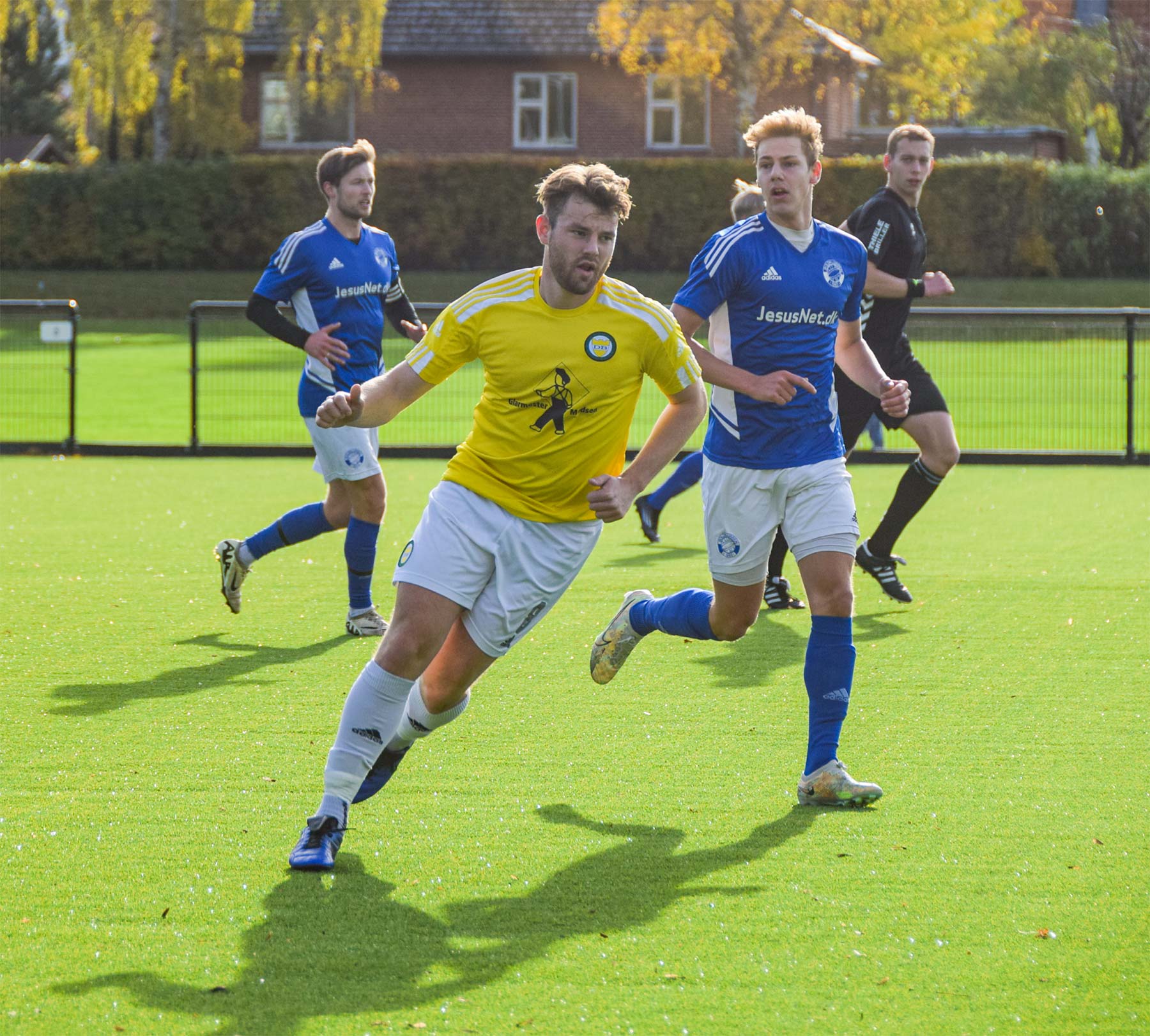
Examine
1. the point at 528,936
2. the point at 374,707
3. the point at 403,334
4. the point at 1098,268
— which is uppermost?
the point at 1098,268

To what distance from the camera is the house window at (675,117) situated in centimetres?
4069

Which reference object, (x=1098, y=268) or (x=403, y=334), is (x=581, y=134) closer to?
(x=1098, y=268)

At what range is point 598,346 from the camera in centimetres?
488

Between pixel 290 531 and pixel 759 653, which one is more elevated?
pixel 290 531

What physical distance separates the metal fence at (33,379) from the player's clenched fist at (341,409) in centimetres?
1338

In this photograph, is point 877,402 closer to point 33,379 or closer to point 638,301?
point 638,301

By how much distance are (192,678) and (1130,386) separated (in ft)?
38.5

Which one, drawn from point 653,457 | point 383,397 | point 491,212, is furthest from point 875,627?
point 491,212

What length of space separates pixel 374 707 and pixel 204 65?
3593cm

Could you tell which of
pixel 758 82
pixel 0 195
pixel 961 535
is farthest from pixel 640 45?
pixel 961 535

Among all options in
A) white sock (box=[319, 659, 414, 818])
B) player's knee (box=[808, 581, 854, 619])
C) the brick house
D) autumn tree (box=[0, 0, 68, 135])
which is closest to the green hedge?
the brick house

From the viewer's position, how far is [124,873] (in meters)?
4.62

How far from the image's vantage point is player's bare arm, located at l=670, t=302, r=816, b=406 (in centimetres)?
569

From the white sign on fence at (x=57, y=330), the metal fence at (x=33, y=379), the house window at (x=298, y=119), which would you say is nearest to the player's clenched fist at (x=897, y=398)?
the white sign on fence at (x=57, y=330)
